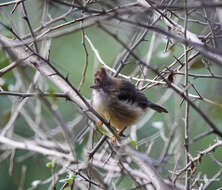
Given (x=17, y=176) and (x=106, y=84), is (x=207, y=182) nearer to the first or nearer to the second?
(x=106, y=84)

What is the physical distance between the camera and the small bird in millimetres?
4457

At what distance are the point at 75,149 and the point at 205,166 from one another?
6.44 metres

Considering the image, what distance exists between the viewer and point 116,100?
4.56 metres

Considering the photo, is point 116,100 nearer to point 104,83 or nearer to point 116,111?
point 116,111

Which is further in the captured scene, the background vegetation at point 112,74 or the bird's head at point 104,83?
the bird's head at point 104,83

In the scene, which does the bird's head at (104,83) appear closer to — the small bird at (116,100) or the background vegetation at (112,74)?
the small bird at (116,100)

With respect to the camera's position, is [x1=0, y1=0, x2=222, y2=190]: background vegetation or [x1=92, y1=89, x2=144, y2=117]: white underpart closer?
[x1=0, y1=0, x2=222, y2=190]: background vegetation

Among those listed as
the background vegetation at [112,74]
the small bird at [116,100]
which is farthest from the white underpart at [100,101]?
the background vegetation at [112,74]

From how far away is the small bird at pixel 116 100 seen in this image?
175 inches

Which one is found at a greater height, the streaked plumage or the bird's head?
the bird's head

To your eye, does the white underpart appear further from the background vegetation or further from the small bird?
the background vegetation

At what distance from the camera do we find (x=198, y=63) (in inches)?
161

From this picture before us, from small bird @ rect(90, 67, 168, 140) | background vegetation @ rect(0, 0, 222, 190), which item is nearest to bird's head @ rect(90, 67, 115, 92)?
small bird @ rect(90, 67, 168, 140)

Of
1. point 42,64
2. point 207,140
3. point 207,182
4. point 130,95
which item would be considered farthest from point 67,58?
point 207,182
